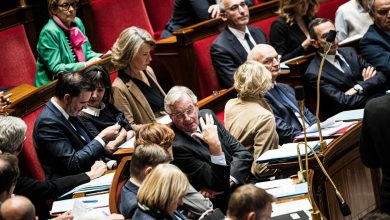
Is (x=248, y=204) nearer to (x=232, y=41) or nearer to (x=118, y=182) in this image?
(x=118, y=182)

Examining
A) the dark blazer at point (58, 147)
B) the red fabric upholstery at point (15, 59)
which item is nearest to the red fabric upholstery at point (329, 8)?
the red fabric upholstery at point (15, 59)

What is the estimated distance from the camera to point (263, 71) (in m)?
3.71

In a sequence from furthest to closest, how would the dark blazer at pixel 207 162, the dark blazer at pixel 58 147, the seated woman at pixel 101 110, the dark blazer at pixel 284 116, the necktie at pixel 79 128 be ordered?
the dark blazer at pixel 284 116
the seated woman at pixel 101 110
the necktie at pixel 79 128
the dark blazer at pixel 58 147
the dark blazer at pixel 207 162

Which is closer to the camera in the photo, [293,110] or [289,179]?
[289,179]

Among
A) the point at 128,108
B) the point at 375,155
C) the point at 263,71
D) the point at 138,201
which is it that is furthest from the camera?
the point at 128,108

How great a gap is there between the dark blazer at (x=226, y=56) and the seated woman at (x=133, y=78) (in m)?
0.44

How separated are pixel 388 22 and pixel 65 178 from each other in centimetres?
205

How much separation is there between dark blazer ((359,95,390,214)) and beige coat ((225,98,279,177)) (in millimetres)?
782

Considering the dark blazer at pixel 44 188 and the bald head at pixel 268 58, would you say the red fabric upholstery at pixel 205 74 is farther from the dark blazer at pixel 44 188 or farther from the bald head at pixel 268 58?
the dark blazer at pixel 44 188

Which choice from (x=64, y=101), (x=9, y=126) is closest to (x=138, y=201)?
(x=9, y=126)

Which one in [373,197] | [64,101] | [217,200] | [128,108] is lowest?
[373,197]

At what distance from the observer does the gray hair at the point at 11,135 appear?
10.2 feet

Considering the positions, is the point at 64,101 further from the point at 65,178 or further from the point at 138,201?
the point at 138,201

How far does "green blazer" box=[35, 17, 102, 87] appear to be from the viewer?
13.6 feet
